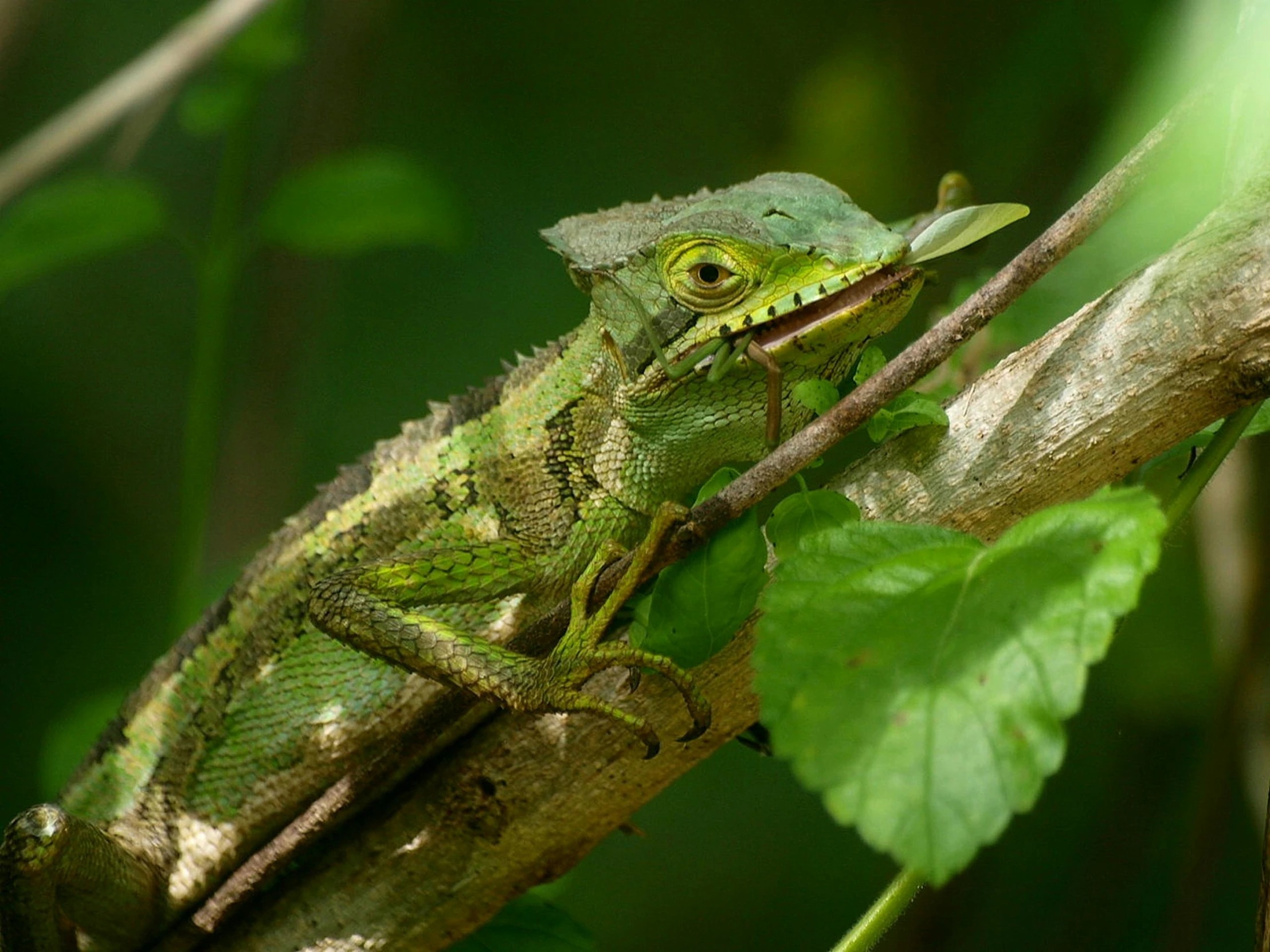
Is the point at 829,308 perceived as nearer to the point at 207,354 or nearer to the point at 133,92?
the point at 133,92

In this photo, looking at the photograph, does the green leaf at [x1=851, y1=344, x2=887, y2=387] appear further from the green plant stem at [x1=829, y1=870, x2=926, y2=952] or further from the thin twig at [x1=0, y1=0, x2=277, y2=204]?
the thin twig at [x1=0, y1=0, x2=277, y2=204]

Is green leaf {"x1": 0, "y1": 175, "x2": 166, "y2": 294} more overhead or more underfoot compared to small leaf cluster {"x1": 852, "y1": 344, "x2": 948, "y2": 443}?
more overhead

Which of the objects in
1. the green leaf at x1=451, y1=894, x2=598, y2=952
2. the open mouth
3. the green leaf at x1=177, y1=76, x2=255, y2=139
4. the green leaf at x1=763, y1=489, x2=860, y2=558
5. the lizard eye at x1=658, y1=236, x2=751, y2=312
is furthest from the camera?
the green leaf at x1=177, y1=76, x2=255, y2=139

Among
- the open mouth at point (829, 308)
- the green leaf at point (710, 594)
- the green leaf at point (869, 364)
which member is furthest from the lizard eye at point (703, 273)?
the green leaf at point (710, 594)

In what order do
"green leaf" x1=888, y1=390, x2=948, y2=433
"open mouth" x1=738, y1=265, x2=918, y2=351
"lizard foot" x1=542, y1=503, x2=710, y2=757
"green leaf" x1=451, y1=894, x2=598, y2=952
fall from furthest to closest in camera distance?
"green leaf" x1=451, y1=894, x2=598, y2=952 → "open mouth" x1=738, y1=265, x2=918, y2=351 → "lizard foot" x1=542, y1=503, x2=710, y2=757 → "green leaf" x1=888, y1=390, x2=948, y2=433

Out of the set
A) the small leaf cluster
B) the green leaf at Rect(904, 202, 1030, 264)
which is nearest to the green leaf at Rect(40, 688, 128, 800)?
the small leaf cluster

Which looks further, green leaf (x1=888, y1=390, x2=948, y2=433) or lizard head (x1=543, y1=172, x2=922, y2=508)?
lizard head (x1=543, y1=172, x2=922, y2=508)

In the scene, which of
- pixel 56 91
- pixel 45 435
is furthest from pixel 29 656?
pixel 56 91
